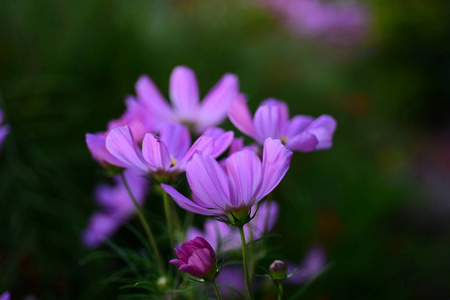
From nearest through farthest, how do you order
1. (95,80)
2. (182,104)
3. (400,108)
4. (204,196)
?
(204,196), (182,104), (95,80), (400,108)

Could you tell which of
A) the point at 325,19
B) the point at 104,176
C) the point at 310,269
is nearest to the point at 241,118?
the point at 310,269

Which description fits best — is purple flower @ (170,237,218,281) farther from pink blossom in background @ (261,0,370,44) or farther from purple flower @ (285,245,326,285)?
pink blossom in background @ (261,0,370,44)

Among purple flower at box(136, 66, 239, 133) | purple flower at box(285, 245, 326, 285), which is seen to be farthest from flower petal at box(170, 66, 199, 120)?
purple flower at box(285, 245, 326, 285)

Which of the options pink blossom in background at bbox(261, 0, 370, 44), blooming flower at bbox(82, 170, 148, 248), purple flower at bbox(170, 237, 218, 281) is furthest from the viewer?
pink blossom in background at bbox(261, 0, 370, 44)

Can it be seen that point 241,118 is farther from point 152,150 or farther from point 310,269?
point 310,269

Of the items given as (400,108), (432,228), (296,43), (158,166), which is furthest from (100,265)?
(400,108)

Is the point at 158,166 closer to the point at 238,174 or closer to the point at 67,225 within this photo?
the point at 238,174
